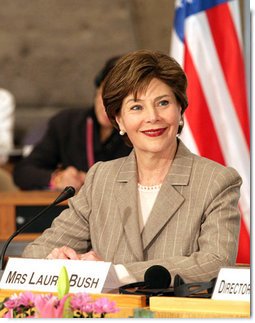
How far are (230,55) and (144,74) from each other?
5.39ft

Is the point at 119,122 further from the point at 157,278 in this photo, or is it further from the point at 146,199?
→ the point at 157,278

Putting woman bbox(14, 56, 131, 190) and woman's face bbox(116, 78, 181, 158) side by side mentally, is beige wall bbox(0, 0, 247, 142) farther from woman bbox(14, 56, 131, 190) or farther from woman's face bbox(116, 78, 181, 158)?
woman's face bbox(116, 78, 181, 158)

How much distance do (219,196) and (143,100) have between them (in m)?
0.36

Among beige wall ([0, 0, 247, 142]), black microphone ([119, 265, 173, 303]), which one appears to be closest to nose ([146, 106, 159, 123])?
black microphone ([119, 265, 173, 303])

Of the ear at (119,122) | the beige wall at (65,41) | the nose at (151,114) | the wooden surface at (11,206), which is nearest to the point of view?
the nose at (151,114)

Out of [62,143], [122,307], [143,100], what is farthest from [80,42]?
[122,307]

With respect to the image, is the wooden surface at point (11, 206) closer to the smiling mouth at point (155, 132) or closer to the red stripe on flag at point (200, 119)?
the red stripe on flag at point (200, 119)

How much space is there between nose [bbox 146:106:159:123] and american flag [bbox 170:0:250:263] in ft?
4.57

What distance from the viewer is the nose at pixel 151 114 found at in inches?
114

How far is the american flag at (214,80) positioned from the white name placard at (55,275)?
5.84 feet

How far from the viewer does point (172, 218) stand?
292 centimetres

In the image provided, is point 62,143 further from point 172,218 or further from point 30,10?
point 30,10

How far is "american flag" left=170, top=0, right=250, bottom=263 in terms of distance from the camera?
4.34 metres

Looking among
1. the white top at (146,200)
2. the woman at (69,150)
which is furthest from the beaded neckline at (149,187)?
the woman at (69,150)
